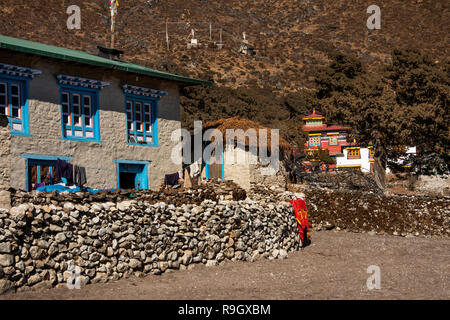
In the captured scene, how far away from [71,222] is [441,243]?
1416 centimetres

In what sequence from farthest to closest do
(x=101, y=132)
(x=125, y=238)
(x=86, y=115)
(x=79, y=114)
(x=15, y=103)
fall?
(x=101, y=132), (x=86, y=115), (x=79, y=114), (x=15, y=103), (x=125, y=238)

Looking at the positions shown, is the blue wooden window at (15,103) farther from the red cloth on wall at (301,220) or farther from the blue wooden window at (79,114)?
the red cloth on wall at (301,220)

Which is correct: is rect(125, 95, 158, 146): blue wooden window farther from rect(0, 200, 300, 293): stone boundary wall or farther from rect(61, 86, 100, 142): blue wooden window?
rect(0, 200, 300, 293): stone boundary wall

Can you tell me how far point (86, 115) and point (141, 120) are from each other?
8.29ft

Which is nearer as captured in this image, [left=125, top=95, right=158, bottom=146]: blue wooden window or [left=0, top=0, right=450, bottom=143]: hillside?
[left=125, top=95, right=158, bottom=146]: blue wooden window

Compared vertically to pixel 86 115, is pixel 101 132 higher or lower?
lower

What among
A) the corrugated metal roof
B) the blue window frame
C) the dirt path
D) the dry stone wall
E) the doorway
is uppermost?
the corrugated metal roof

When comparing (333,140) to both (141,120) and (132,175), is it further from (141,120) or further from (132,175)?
(132,175)

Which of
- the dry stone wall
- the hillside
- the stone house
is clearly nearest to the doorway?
the stone house

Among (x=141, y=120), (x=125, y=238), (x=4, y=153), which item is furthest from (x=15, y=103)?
(x=125, y=238)

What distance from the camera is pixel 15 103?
17.5 meters

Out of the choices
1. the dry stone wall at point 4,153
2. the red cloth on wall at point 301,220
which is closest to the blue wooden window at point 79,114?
the dry stone wall at point 4,153

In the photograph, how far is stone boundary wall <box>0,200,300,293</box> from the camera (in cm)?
1159

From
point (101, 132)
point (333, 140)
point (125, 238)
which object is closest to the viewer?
point (125, 238)
